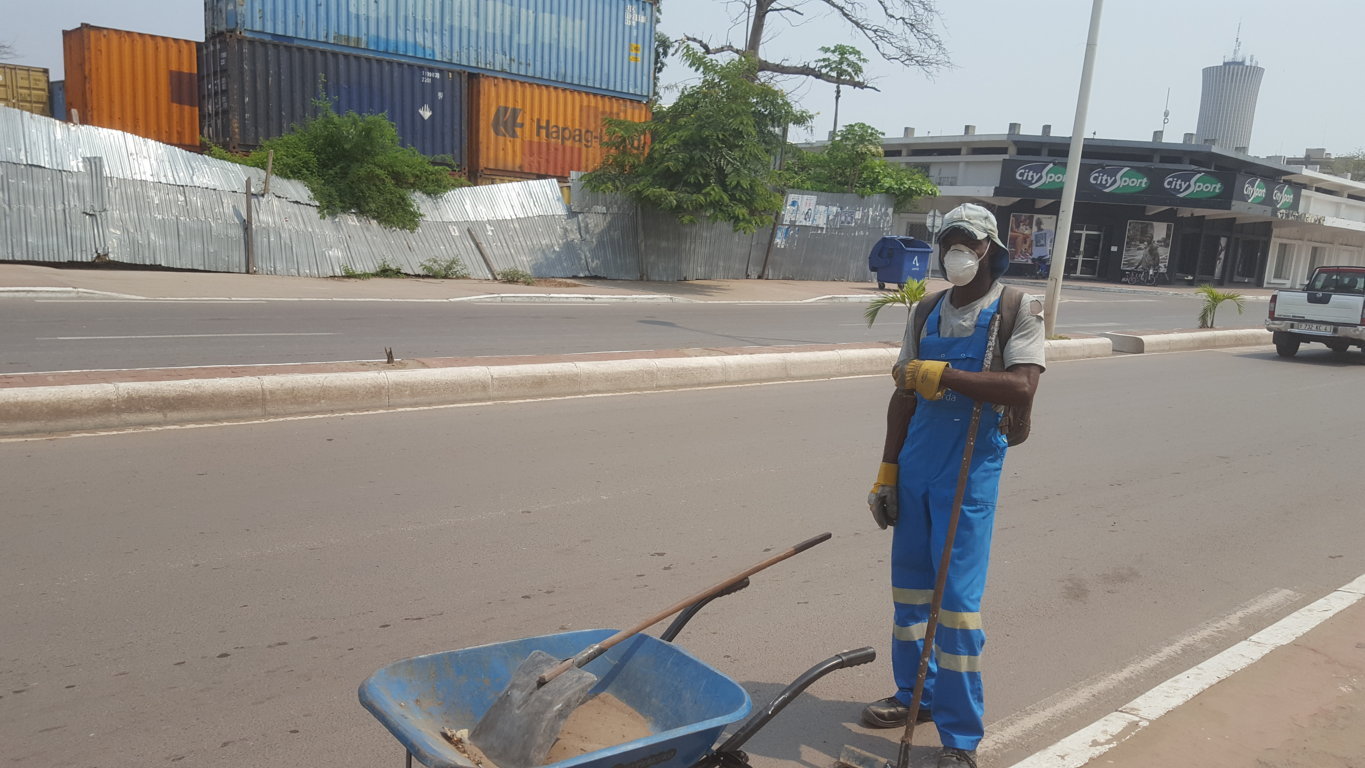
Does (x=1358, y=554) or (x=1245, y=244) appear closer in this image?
(x=1358, y=554)

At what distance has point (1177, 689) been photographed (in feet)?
13.3

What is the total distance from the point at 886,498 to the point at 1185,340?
1677 centimetres

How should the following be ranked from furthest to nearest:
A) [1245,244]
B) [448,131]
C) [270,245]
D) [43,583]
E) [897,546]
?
[1245,244] < [448,131] < [270,245] < [43,583] < [897,546]

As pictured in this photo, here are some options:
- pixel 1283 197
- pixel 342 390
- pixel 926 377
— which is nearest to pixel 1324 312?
pixel 342 390

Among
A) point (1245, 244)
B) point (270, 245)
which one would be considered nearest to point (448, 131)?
point (270, 245)

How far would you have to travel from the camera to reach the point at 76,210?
17.2 m

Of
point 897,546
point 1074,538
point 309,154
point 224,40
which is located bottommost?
point 1074,538

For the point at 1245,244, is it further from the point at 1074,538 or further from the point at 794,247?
the point at 1074,538

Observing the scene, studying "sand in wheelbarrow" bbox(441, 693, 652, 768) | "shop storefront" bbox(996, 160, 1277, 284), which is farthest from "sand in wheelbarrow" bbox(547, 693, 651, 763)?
"shop storefront" bbox(996, 160, 1277, 284)

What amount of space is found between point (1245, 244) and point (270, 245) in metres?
48.6

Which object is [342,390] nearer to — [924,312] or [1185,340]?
[924,312]

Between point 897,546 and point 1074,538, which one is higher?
point 897,546

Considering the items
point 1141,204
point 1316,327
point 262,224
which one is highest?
point 1141,204

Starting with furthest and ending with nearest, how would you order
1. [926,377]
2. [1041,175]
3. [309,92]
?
[1041,175] < [309,92] < [926,377]
